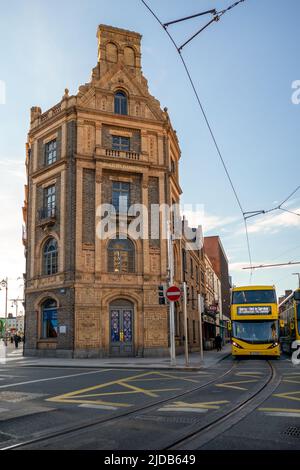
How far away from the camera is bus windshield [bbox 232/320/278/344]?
24.8 meters

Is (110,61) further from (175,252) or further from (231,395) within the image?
(231,395)

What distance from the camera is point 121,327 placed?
93.9 feet

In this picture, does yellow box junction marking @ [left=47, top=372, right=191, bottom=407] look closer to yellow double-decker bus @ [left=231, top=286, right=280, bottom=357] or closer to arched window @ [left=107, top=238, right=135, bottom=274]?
yellow double-decker bus @ [left=231, top=286, right=280, bottom=357]

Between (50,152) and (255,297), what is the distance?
1760cm

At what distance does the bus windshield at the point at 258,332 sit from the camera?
81.4 feet

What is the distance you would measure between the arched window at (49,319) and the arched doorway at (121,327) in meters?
3.86

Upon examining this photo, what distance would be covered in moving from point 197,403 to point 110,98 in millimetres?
25839

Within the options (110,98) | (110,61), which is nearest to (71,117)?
(110,98)

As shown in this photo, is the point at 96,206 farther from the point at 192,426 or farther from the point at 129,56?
the point at 192,426

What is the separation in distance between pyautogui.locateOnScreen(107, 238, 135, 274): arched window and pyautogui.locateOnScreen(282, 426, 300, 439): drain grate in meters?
22.4

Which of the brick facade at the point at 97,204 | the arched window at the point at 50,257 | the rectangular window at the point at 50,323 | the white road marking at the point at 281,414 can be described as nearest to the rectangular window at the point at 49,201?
the brick facade at the point at 97,204

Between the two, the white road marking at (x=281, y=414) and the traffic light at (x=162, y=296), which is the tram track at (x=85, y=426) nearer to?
the white road marking at (x=281, y=414)

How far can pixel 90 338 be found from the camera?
27422 mm
